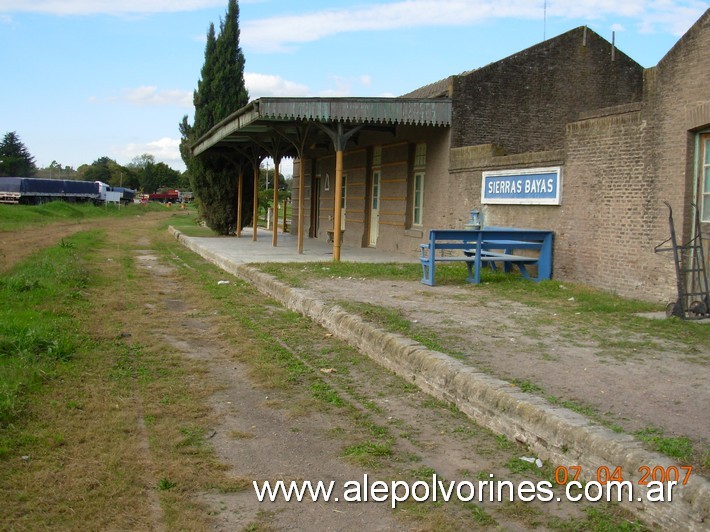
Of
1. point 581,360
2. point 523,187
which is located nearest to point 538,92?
point 523,187

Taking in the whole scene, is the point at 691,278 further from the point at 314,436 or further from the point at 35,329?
the point at 35,329

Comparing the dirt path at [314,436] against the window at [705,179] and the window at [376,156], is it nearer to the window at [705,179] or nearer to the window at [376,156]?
the window at [705,179]

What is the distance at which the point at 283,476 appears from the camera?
4363 millimetres

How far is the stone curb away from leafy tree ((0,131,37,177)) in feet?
288

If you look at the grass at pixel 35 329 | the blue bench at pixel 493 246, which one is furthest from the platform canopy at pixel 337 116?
the grass at pixel 35 329

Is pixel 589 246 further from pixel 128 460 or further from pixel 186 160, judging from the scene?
pixel 186 160

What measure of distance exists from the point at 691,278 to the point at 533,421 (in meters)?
5.58

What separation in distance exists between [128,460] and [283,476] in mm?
967

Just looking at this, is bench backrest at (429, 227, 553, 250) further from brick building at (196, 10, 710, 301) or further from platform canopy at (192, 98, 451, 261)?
platform canopy at (192, 98, 451, 261)

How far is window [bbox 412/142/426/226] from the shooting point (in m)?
17.9

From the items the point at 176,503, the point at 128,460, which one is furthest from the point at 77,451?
the point at 176,503

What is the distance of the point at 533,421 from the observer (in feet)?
15.6

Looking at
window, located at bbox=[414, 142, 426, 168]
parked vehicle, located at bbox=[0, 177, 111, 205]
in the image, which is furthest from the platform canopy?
parked vehicle, located at bbox=[0, 177, 111, 205]

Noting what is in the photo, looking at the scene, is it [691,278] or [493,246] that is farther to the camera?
[493,246]
